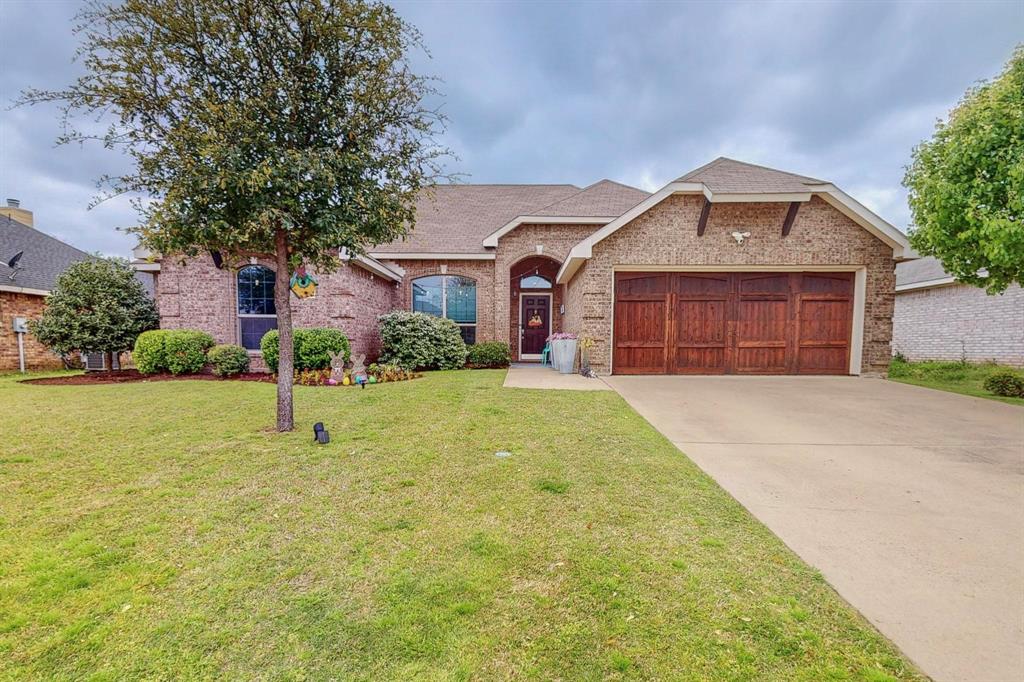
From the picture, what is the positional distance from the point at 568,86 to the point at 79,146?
15.3 metres

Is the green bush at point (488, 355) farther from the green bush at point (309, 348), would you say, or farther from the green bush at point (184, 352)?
the green bush at point (184, 352)

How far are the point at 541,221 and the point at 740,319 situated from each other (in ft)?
21.5

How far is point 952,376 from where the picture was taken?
1123 centimetres

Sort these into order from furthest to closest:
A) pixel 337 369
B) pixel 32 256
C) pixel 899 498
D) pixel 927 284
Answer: pixel 927 284
pixel 32 256
pixel 337 369
pixel 899 498

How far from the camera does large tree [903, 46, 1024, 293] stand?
6.95m

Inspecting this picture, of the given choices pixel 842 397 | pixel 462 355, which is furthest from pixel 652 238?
pixel 462 355

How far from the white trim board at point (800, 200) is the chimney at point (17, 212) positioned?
25.9 m

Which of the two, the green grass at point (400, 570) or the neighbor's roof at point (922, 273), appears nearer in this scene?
the green grass at point (400, 570)

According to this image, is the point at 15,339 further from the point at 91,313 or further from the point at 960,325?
the point at 960,325

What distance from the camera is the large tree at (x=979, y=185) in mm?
6949

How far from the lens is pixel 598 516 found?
2.97 metres

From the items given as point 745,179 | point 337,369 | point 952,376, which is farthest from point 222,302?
point 952,376

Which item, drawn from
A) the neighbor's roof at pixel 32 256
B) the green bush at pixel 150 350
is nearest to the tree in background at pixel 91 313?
the green bush at pixel 150 350

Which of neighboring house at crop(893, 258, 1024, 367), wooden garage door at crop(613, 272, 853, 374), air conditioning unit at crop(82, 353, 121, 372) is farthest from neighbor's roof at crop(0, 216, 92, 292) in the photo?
neighboring house at crop(893, 258, 1024, 367)
